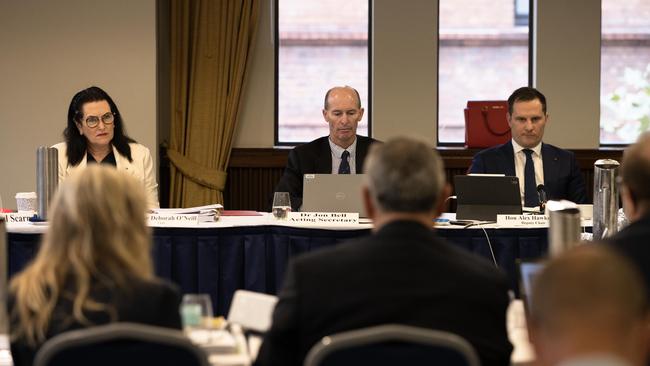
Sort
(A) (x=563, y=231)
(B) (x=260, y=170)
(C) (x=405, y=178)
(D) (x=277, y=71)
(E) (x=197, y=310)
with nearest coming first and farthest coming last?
(C) (x=405, y=178)
(E) (x=197, y=310)
(A) (x=563, y=231)
(B) (x=260, y=170)
(D) (x=277, y=71)

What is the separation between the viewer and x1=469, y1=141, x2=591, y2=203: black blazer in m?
6.35

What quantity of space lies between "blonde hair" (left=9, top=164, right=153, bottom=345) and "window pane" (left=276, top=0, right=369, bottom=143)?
6046mm

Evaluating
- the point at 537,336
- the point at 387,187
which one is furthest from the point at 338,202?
the point at 537,336

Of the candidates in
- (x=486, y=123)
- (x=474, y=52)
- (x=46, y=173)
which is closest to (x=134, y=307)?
(x=46, y=173)

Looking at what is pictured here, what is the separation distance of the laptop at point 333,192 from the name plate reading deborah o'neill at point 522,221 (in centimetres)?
71

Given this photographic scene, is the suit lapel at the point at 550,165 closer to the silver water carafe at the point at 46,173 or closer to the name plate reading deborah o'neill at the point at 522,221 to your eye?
the name plate reading deborah o'neill at the point at 522,221

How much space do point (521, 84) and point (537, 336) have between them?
7.12 meters

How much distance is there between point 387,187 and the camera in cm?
264

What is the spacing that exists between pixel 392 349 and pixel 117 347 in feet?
1.95

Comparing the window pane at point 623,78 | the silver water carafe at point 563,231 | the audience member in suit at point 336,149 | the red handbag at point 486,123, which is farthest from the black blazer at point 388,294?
the window pane at point 623,78

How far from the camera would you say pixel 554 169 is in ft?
20.9

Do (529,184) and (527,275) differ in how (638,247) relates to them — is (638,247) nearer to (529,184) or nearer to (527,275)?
(527,275)

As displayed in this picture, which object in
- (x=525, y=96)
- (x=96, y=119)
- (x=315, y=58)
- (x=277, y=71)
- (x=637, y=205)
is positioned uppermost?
(x=315, y=58)

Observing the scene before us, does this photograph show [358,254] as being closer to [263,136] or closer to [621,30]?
[263,136]
